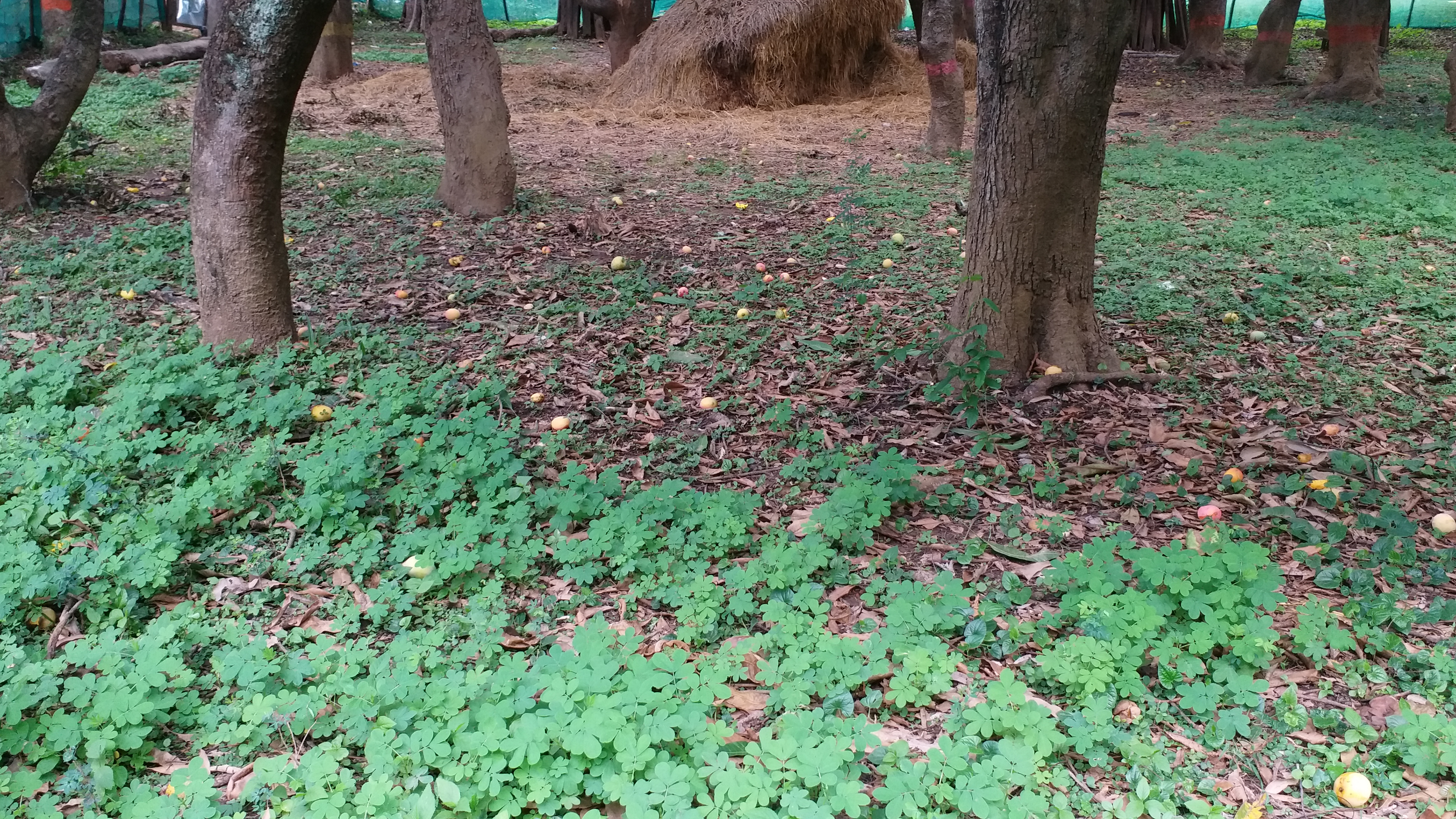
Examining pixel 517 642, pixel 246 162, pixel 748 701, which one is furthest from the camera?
pixel 246 162

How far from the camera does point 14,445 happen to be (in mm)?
3697

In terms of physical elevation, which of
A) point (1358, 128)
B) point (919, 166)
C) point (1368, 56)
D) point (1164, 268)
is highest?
point (1368, 56)

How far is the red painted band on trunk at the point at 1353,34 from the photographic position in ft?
38.1

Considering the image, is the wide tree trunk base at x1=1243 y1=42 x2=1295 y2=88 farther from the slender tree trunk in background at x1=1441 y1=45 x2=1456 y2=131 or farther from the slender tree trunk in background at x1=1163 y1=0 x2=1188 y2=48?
the slender tree trunk in background at x1=1163 y1=0 x2=1188 y2=48

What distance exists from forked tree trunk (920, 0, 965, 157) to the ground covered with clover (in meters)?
3.05

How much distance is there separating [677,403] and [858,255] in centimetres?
239

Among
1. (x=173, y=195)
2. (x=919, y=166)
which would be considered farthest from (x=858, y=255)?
(x=173, y=195)

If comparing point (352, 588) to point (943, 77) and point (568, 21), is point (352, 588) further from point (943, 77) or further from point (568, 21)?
point (568, 21)

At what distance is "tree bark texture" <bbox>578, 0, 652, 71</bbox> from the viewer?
13.3 metres

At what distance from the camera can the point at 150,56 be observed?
570 inches

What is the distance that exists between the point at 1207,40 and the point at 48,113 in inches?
652

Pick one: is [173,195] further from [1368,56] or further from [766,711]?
[1368,56]

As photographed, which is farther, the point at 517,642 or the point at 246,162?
the point at 246,162

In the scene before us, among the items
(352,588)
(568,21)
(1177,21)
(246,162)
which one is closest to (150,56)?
(568,21)
